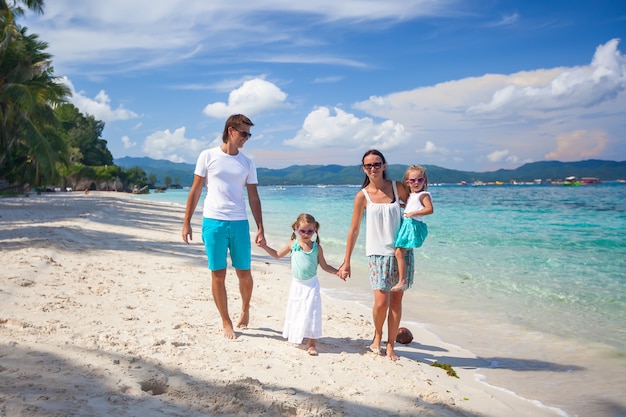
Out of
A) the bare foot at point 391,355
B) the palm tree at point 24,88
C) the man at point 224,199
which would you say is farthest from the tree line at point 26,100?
the bare foot at point 391,355

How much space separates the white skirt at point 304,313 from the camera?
4340 millimetres

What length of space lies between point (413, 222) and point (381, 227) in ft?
0.93

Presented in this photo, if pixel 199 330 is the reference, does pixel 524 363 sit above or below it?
below

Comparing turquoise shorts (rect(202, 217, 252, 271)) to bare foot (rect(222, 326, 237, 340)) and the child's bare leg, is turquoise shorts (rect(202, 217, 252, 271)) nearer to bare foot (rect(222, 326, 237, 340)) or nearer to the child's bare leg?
bare foot (rect(222, 326, 237, 340))

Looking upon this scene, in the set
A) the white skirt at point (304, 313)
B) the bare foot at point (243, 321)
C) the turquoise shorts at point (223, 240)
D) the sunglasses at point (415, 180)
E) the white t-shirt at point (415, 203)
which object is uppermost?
the sunglasses at point (415, 180)

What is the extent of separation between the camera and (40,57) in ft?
74.8

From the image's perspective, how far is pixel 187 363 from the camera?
375 cm

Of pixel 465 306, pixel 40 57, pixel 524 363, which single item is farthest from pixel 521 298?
pixel 40 57

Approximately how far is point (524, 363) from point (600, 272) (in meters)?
7.36

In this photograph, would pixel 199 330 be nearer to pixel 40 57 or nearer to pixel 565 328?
pixel 565 328

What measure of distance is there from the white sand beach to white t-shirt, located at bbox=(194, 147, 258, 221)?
1.22 meters

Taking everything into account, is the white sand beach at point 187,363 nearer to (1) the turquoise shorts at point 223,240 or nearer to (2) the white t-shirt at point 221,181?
(1) the turquoise shorts at point 223,240

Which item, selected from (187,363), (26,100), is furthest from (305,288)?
(26,100)

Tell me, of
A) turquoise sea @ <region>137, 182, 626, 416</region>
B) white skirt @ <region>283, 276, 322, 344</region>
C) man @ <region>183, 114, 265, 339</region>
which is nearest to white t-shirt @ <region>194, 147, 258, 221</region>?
man @ <region>183, 114, 265, 339</region>
